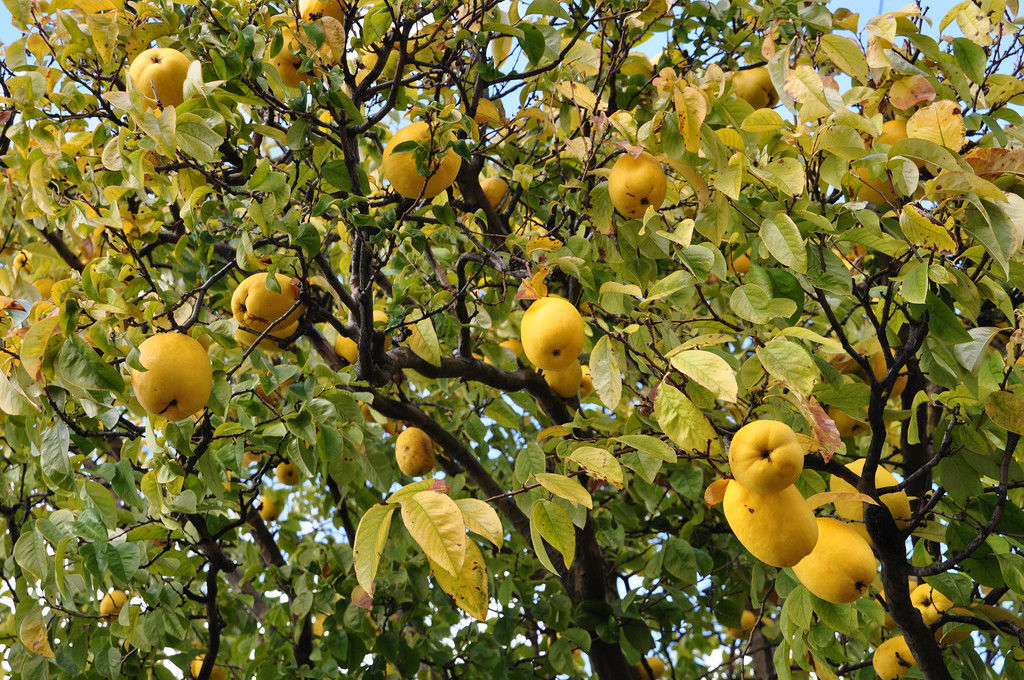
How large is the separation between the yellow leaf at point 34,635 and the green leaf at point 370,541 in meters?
1.42

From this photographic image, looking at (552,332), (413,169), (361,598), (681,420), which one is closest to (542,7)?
(413,169)

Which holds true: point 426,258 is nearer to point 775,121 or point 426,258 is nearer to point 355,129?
point 355,129

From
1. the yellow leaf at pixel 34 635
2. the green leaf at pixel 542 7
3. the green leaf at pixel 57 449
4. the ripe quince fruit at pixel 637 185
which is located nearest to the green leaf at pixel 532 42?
the green leaf at pixel 542 7

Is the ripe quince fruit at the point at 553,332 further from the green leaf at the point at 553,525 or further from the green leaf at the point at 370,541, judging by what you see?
the green leaf at the point at 370,541

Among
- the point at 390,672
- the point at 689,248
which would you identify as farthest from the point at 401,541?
the point at 689,248

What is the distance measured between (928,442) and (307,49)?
7.96ft

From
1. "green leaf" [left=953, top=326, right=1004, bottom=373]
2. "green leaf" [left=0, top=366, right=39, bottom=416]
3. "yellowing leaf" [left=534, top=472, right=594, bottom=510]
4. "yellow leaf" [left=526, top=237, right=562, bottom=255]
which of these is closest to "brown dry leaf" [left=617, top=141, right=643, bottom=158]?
"yellow leaf" [left=526, top=237, right=562, bottom=255]

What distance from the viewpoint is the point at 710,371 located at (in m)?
1.69

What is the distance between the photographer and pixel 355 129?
7.72 ft

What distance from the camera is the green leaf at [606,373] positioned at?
6.23 feet

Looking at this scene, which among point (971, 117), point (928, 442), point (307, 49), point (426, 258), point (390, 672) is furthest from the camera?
point (390, 672)

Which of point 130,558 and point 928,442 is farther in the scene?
point 928,442

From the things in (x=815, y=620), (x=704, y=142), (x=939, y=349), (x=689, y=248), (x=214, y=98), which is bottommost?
(x=815, y=620)

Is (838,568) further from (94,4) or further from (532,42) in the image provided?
(94,4)
